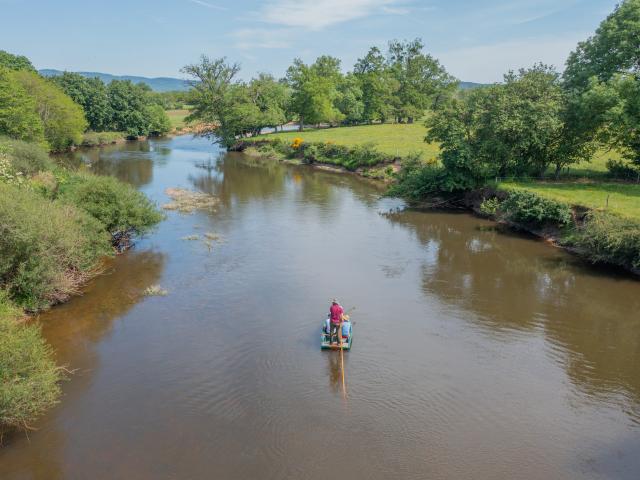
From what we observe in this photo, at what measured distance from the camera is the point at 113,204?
88.7 feet

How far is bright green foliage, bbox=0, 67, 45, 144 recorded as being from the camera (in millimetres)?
48938

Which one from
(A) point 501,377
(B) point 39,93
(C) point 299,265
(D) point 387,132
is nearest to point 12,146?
(C) point 299,265

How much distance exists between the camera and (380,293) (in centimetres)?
2408

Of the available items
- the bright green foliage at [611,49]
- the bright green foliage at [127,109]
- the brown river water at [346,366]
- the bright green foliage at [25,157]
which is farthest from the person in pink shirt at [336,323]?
the bright green foliage at [127,109]

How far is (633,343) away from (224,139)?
69.5 meters

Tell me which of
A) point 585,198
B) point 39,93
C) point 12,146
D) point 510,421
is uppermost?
point 39,93

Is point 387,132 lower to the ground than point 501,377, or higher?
higher

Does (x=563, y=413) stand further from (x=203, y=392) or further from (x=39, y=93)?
(x=39, y=93)

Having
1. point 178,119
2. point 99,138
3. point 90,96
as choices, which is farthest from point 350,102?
point 178,119

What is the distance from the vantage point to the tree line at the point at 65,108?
50.8 meters

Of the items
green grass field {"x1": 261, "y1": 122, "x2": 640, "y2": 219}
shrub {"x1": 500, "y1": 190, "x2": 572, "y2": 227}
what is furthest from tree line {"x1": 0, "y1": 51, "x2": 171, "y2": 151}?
shrub {"x1": 500, "y1": 190, "x2": 572, "y2": 227}

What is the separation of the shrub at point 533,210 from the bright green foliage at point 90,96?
7501cm

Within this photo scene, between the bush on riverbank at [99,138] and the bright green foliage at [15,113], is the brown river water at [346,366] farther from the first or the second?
the bush on riverbank at [99,138]

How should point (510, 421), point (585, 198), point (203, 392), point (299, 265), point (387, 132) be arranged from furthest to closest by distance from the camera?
point (387, 132) < point (585, 198) < point (299, 265) < point (203, 392) < point (510, 421)
